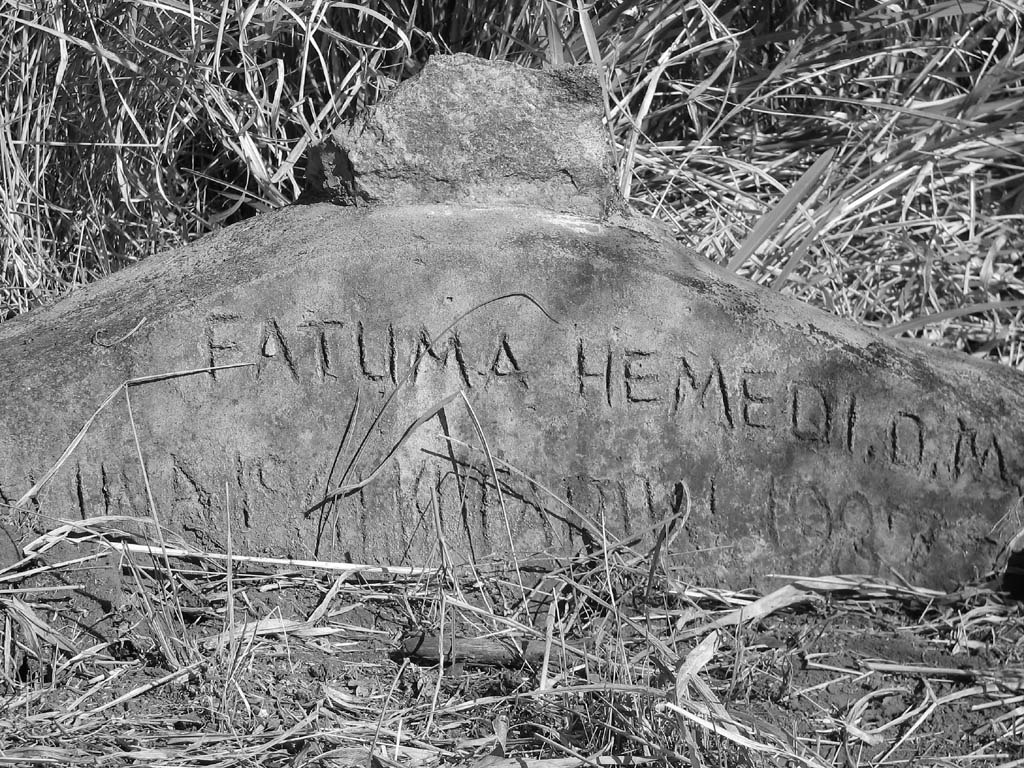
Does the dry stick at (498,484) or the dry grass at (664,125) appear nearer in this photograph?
the dry stick at (498,484)

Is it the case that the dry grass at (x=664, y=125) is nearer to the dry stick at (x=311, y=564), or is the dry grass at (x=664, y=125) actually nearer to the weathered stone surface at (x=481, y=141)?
the weathered stone surface at (x=481, y=141)

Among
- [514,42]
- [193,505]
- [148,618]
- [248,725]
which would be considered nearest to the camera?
[248,725]

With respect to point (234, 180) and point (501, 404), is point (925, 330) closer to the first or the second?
point (501, 404)

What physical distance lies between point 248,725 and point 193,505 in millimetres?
445

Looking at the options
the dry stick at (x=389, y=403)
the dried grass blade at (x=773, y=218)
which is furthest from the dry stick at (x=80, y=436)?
the dried grass blade at (x=773, y=218)

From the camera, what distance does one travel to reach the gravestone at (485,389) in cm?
175

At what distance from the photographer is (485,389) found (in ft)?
5.88

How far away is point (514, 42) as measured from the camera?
265 cm

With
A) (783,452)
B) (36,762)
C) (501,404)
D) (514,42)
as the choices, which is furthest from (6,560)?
(514,42)

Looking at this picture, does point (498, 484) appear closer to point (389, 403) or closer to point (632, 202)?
point (389, 403)

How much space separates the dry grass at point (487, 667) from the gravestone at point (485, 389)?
0.23 feet

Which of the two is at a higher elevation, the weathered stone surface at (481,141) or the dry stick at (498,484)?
the weathered stone surface at (481,141)

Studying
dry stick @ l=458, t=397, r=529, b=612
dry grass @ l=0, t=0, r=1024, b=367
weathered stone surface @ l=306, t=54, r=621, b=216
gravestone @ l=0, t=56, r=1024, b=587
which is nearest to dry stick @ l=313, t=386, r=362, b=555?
gravestone @ l=0, t=56, r=1024, b=587

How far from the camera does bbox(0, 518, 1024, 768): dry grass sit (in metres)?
1.42
